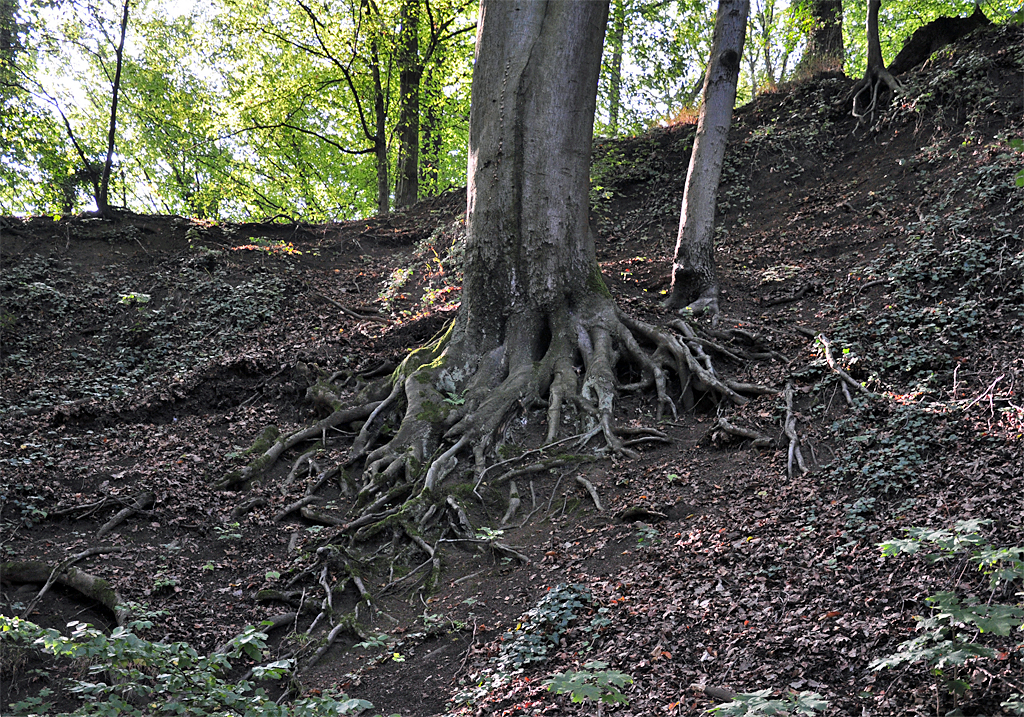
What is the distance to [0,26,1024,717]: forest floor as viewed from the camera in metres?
4.15

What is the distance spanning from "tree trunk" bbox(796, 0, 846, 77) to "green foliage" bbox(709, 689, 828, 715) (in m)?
14.0

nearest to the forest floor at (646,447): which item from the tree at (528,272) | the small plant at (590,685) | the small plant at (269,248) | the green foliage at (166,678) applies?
the small plant at (269,248)

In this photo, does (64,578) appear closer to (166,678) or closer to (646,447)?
(166,678)

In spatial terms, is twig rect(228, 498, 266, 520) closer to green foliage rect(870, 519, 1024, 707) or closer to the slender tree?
the slender tree

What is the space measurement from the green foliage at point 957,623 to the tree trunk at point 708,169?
18.0 feet

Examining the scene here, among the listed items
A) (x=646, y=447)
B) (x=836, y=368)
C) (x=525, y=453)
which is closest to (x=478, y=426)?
(x=525, y=453)

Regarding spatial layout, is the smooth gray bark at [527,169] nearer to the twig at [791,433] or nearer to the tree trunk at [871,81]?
the twig at [791,433]

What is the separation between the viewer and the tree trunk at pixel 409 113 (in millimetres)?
17000

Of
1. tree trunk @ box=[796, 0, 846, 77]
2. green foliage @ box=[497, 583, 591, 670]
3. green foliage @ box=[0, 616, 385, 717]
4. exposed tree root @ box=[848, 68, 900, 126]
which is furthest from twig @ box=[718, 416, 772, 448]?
tree trunk @ box=[796, 0, 846, 77]

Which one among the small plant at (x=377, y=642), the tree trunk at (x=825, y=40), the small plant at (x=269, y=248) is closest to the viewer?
the small plant at (x=377, y=642)

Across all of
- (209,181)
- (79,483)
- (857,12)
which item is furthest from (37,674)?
(857,12)

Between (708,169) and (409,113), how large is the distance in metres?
11.1

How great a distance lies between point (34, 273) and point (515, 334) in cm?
874

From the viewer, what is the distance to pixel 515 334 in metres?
8.00
